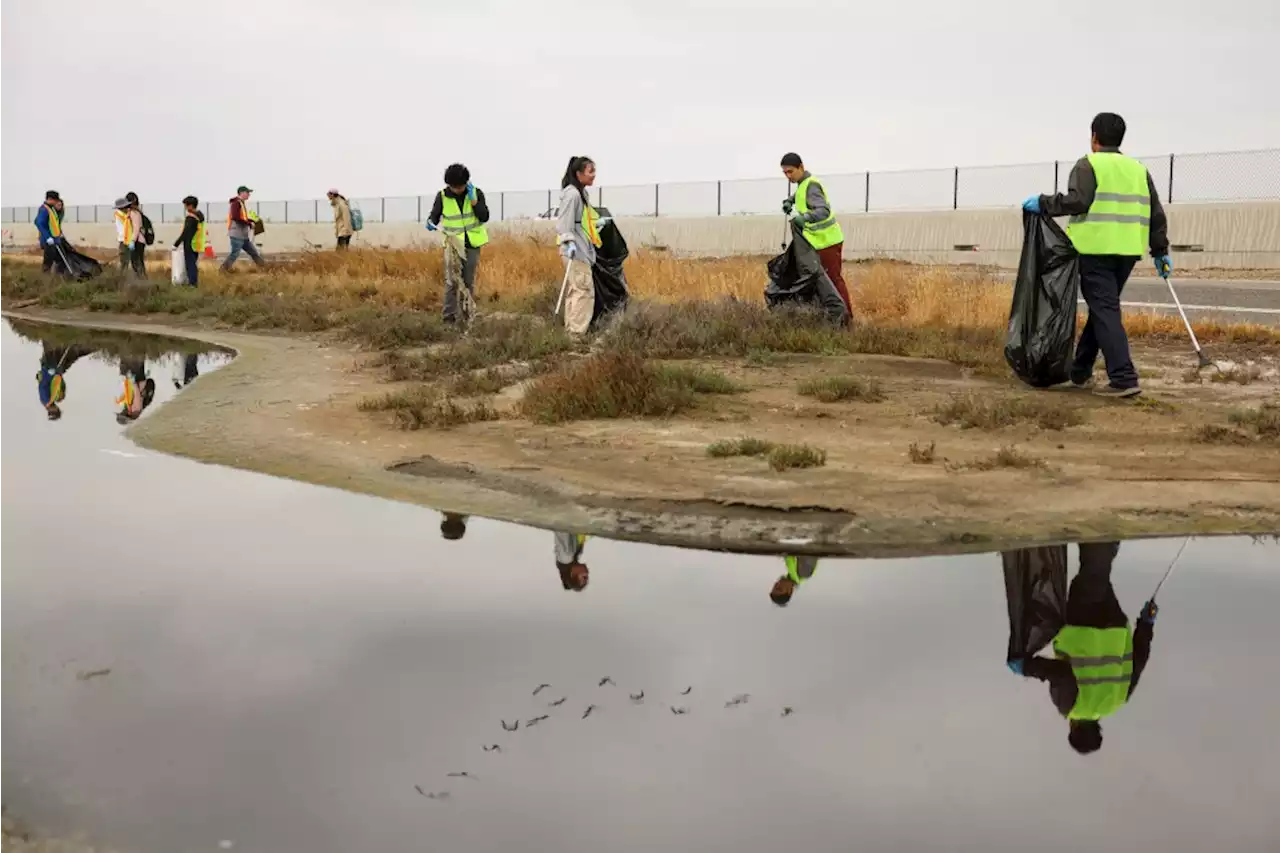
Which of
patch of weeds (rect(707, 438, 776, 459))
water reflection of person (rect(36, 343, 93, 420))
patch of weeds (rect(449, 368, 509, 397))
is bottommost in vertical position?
water reflection of person (rect(36, 343, 93, 420))

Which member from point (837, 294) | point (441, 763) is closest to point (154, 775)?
point (441, 763)

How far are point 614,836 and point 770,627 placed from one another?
5.95 ft

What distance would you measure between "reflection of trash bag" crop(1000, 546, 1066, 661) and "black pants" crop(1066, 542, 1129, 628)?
0.05 m

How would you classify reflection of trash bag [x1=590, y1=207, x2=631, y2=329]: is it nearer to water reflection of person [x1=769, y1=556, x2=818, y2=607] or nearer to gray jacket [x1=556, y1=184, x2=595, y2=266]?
gray jacket [x1=556, y1=184, x2=595, y2=266]

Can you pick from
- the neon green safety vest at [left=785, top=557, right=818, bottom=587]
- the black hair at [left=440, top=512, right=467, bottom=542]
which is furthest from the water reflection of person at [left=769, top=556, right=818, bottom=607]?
the black hair at [left=440, top=512, right=467, bottom=542]

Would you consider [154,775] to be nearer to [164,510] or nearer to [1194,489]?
[164,510]

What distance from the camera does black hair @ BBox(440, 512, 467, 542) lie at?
262 inches

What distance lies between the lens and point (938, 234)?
34.6 meters

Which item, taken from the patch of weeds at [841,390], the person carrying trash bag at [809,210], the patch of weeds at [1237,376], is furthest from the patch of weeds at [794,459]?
the person carrying trash bag at [809,210]

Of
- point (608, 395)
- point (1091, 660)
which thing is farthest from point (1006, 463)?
point (608, 395)

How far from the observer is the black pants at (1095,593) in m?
5.16

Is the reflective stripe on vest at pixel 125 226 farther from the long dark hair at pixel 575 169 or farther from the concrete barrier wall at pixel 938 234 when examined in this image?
the long dark hair at pixel 575 169

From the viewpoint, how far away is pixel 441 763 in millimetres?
3844

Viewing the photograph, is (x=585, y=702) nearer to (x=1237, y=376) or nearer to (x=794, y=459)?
(x=794, y=459)
